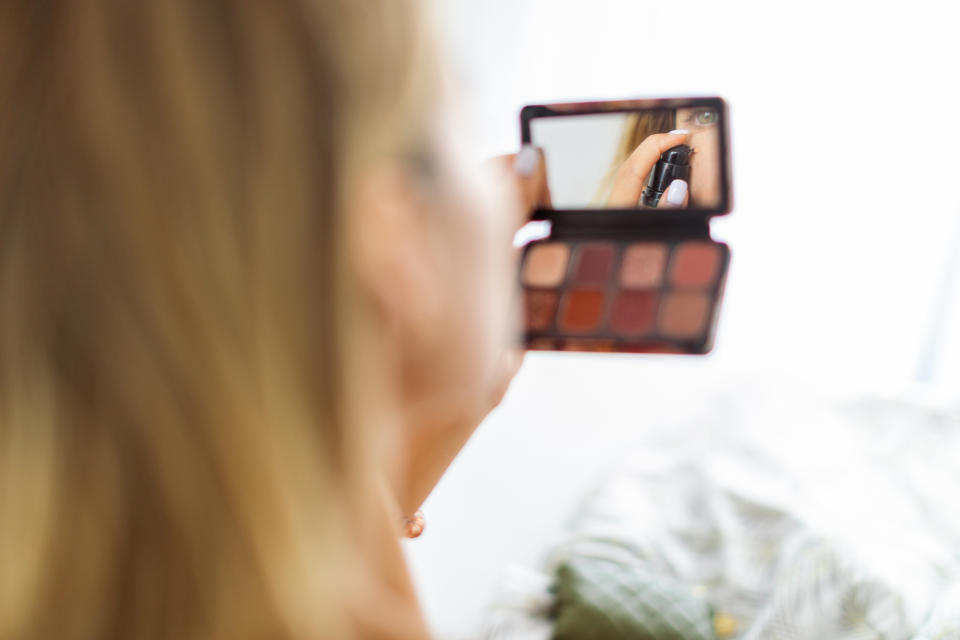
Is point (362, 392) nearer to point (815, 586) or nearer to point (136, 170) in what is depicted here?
point (136, 170)

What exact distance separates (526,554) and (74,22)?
81cm

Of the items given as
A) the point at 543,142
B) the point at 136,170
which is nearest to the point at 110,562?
the point at 136,170

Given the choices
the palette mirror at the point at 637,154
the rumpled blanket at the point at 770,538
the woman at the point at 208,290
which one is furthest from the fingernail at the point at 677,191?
the rumpled blanket at the point at 770,538

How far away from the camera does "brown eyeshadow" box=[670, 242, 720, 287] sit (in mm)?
403

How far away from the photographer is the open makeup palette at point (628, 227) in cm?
40

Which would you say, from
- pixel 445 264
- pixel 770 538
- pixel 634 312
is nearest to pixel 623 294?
pixel 634 312

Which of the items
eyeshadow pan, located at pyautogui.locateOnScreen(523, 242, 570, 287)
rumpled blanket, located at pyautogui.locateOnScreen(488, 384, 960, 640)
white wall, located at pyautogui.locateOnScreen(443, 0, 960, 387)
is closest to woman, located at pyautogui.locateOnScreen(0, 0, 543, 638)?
eyeshadow pan, located at pyautogui.locateOnScreen(523, 242, 570, 287)

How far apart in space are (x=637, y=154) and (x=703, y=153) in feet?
0.12

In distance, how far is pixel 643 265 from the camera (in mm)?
415

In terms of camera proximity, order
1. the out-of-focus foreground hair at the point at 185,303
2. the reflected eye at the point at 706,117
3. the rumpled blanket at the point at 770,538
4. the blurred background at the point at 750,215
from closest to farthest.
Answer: the out-of-focus foreground hair at the point at 185,303 < the reflected eye at the point at 706,117 < the rumpled blanket at the point at 770,538 < the blurred background at the point at 750,215

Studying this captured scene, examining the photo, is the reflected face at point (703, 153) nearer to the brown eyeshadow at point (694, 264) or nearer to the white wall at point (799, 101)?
the brown eyeshadow at point (694, 264)

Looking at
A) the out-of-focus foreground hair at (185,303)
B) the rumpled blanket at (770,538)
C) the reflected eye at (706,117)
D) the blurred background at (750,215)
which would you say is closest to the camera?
the out-of-focus foreground hair at (185,303)

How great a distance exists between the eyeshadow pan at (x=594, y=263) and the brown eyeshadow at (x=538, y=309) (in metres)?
0.02

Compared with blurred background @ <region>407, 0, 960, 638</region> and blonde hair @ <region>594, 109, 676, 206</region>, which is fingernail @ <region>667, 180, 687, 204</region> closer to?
blonde hair @ <region>594, 109, 676, 206</region>
